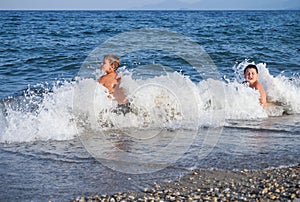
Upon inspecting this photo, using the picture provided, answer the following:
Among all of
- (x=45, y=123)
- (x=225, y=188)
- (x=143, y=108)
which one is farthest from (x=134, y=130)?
(x=225, y=188)

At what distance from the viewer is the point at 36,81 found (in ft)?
37.4

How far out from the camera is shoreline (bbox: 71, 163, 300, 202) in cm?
372

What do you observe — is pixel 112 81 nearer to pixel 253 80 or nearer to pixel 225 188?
pixel 253 80

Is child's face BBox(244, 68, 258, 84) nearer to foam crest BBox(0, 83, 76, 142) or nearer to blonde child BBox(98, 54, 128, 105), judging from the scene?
blonde child BBox(98, 54, 128, 105)

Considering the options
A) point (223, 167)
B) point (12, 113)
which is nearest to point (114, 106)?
point (12, 113)

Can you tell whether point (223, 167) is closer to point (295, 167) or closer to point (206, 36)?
point (295, 167)

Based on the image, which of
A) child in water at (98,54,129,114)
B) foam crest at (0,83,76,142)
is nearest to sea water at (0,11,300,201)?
foam crest at (0,83,76,142)

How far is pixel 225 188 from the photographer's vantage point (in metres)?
3.95

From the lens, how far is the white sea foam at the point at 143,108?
6348 mm

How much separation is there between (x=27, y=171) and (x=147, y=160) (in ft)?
4.44

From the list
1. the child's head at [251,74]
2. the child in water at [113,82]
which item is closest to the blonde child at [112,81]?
the child in water at [113,82]

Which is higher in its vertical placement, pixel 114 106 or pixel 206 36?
pixel 206 36

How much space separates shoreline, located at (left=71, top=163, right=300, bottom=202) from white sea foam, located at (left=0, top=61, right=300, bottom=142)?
7.55 feet

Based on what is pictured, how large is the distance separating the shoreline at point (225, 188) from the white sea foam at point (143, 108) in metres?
2.30
